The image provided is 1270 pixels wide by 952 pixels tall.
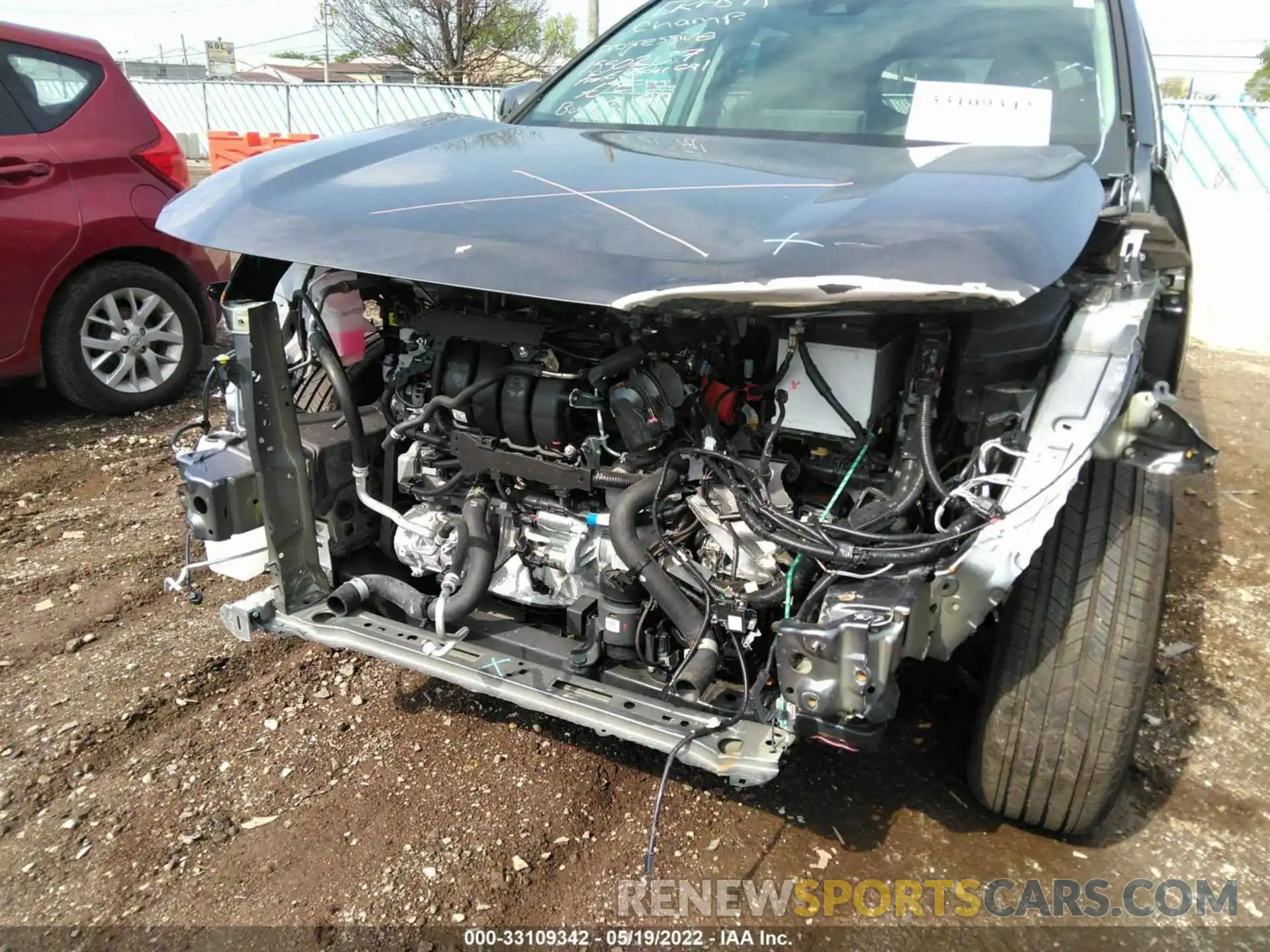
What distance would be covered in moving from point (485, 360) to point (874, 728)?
135 centimetres

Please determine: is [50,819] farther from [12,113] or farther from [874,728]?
[12,113]

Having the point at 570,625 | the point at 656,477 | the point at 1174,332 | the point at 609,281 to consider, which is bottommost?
the point at 570,625

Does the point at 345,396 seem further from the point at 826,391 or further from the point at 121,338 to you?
the point at 121,338

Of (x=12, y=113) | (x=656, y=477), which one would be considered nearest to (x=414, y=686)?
(x=656, y=477)

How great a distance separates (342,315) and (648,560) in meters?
1.17

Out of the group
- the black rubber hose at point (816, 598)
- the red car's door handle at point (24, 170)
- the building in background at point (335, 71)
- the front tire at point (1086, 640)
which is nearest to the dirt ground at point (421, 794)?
the front tire at point (1086, 640)

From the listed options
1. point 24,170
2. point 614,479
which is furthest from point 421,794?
point 24,170

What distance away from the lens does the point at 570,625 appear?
7.98 ft

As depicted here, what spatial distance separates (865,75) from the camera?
9.20 feet

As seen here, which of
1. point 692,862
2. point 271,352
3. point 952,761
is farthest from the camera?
point 952,761

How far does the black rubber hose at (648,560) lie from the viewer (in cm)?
222

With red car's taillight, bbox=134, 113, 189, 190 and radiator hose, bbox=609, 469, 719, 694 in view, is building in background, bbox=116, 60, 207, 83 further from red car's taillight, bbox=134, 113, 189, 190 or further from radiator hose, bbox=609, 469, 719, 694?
radiator hose, bbox=609, 469, 719, 694

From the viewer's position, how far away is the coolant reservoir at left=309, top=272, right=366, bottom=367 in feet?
8.44

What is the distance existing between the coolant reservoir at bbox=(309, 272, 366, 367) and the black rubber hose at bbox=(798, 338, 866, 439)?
133 centimetres
